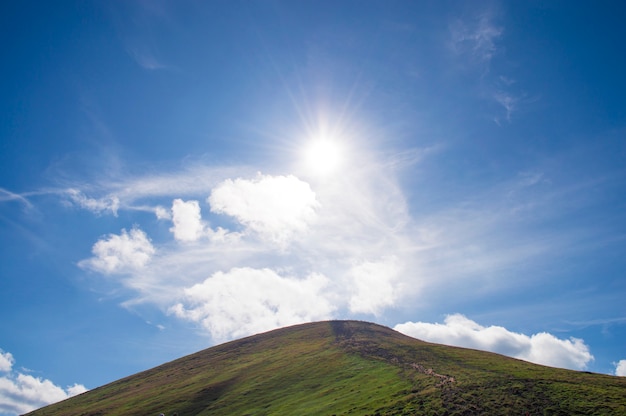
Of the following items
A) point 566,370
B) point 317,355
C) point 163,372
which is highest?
point 163,372

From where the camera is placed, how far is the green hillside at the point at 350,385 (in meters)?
55.1

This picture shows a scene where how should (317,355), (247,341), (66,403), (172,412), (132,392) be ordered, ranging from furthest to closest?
(247,341)
(66,403)
(132,392)
(317,355)
(172,412)

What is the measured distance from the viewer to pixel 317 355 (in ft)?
339

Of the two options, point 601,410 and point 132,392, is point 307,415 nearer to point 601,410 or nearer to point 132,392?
point 601,410

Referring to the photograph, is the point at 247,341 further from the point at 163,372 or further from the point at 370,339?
the point at 370,339

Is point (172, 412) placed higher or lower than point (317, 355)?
lower

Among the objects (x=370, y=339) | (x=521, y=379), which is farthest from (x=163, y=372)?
(x=521, y=379)

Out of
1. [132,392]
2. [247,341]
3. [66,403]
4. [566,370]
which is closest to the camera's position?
[566,370]

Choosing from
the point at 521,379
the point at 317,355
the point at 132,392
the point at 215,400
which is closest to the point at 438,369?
the point at 521,379

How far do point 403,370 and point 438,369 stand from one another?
22.0ft

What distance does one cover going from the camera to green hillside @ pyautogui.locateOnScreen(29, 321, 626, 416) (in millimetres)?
55062

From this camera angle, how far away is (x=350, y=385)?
241 feet

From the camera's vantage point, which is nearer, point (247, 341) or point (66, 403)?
point (66, 403)

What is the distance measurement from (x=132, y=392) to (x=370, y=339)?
70.6 meters
